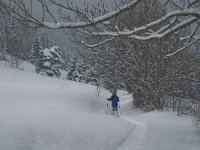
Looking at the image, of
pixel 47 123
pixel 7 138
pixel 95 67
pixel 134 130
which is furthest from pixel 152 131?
pixel 95 67

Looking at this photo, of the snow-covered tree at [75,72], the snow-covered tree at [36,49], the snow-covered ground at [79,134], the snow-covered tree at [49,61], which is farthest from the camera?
the snow-covered tree at [36,49]

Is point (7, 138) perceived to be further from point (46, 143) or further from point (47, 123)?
Result: point (47, 123)

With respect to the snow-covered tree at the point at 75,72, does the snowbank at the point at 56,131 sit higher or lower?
lower

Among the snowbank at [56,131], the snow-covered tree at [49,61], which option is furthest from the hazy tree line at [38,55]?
the snowbank at [56,131]

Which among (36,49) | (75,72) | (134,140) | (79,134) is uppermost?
(36,49)

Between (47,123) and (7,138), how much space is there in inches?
114

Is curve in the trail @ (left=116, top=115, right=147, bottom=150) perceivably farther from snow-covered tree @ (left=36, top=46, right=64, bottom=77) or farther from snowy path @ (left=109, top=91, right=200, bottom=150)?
snow-covered tree @ (left=36, top=46, right=64, bottom=77)

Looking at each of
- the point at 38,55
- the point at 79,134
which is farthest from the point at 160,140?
the point at 38,55

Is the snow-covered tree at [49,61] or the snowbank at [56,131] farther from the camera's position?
the snow-covered tree at [49,61]

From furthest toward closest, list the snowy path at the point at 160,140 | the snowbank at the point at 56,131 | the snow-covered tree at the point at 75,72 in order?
the snow-covered tree at the point at 75,72
the snowy path at the point at 160,140
the snowbank at the point at 56,131

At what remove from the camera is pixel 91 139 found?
14.2 metres

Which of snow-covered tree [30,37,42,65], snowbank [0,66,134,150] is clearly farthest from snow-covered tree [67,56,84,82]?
snowbank [0,66,134,150]

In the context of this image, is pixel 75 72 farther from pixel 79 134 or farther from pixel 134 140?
pixel 79 134

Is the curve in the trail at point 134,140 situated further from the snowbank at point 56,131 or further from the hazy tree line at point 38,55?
the hazy tree line at point 38,55
